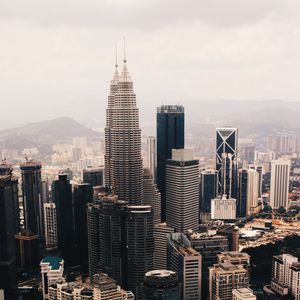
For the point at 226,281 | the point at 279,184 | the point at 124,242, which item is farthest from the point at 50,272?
the point at 279,184

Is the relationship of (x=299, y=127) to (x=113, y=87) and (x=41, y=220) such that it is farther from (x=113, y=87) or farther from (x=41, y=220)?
(x=41, y=220)

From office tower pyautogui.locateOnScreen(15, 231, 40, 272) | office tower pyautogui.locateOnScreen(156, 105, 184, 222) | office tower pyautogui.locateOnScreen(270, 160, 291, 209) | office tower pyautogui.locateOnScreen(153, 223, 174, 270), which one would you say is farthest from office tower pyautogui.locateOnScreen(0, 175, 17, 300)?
office tower pyautogui.locateOnScreen(270, 160, 291, 209)

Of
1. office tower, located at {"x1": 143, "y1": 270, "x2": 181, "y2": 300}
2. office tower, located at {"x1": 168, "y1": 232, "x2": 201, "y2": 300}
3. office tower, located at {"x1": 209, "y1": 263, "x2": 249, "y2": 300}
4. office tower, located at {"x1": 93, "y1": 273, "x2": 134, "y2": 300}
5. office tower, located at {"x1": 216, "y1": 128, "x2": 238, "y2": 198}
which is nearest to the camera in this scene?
office tower, located at {"x1": 93, "y1": 273, "x2": 134, "y2": 300}

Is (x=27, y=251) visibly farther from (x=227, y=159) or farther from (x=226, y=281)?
(x=227, y=159)

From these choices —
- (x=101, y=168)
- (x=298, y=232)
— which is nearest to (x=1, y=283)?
(x=101, y=168)

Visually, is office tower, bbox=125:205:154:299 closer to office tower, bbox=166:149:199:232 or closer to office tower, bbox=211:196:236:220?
office tower, bbox=166:149:199:232

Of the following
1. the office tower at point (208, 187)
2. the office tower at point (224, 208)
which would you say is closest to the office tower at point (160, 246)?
the office tower at point (208, 187)

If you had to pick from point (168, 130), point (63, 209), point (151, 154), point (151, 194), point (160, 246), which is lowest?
point (160, 246)
